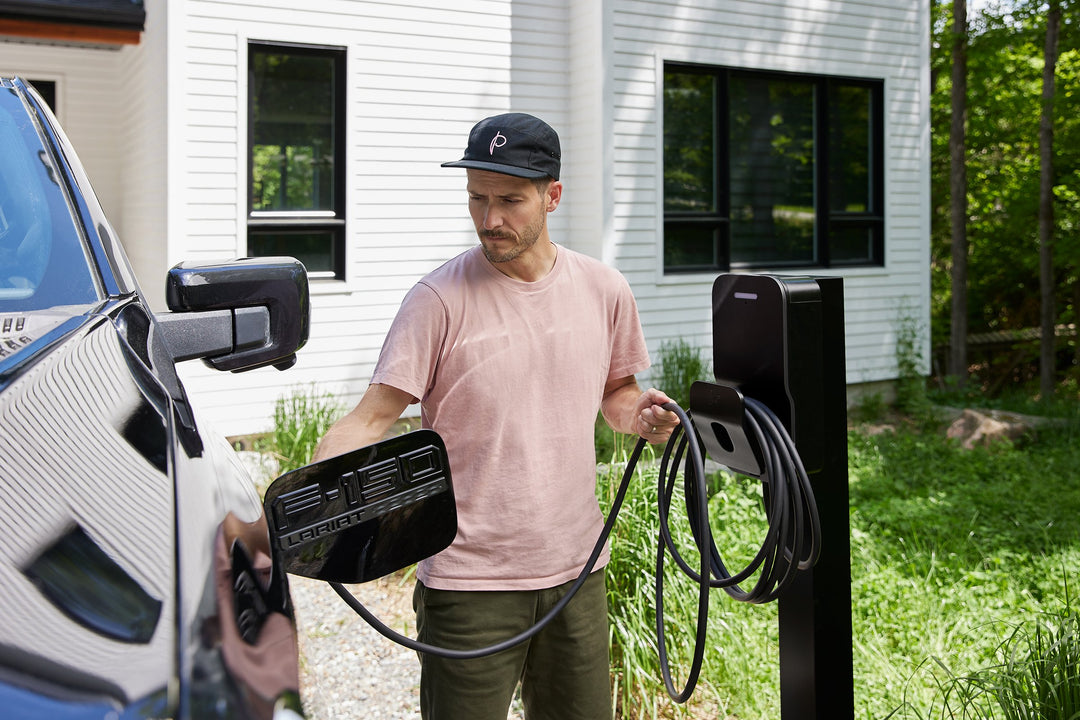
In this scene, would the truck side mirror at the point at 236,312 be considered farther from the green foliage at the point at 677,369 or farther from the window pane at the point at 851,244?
the window pane at the point at 851,244

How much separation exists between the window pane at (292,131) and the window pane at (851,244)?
5.17 m

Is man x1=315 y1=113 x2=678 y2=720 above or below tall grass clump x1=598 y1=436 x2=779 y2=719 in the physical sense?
above

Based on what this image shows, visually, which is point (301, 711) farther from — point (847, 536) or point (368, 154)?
point (368, 154)

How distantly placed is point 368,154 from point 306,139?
1.61 ft

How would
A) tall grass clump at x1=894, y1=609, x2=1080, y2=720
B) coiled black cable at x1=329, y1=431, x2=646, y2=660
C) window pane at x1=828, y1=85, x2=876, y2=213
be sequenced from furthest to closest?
window pane at x1=828, y1=85, x2=876, y2=213, tall grass clump at x1=894, y1=609, x2=1080, y2=720, coiled black cable at x1=329, y1=431, x2=646, y2=660

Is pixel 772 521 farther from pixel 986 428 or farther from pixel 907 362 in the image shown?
pixel 907 362

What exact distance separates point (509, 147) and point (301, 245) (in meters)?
6.26

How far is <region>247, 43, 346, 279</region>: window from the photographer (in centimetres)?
803

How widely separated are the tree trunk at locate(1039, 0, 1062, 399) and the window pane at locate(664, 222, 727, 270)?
4.03 m

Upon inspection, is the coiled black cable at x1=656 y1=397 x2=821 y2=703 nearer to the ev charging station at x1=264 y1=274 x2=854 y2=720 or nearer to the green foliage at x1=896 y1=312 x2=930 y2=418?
the ev charging station at x1=264 y1=274 x2=854 y2=720

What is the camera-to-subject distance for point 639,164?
9.41m

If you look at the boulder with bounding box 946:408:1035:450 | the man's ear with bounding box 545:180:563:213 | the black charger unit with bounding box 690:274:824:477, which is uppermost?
the man's ear with bounding box 545:180:563:213

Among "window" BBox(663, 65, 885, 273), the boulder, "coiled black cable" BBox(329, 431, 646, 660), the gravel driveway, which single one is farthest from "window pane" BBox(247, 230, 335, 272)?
"coiled black cable" BBox(329, 431, 646, 660)

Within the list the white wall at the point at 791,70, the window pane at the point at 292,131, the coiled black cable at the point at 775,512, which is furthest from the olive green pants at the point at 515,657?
the white wall at the point at 791,70
